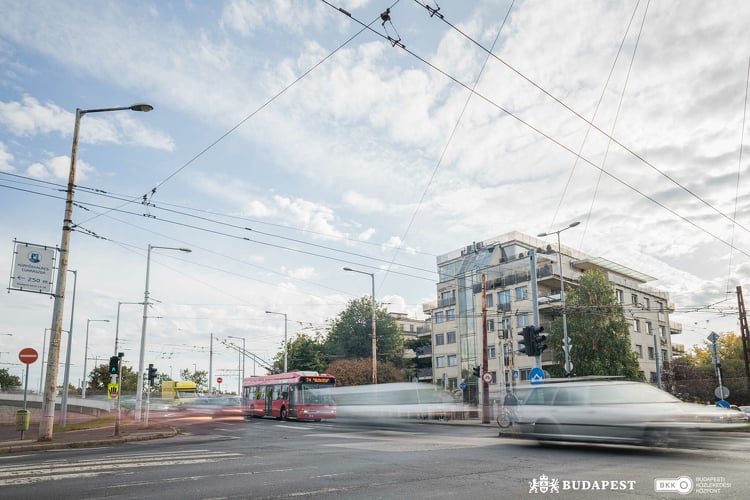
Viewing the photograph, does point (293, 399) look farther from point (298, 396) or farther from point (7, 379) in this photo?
point (7, 379)

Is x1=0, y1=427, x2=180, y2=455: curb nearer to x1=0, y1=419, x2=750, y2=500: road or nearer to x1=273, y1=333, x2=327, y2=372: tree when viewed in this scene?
x1=0, y1=419, x2=750, y2=500: road

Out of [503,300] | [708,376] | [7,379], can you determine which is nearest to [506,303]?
[503,300]

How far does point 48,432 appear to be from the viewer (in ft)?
54.0

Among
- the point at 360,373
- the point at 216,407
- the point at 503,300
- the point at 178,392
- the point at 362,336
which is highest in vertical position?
the point at 503,300

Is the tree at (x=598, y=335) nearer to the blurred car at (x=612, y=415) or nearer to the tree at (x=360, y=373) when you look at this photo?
the tree at (x=360, y=373)

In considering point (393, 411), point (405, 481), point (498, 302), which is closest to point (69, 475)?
point (405, 481)

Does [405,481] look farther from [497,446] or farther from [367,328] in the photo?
[367,328]

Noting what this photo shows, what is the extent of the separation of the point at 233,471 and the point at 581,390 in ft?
24.5

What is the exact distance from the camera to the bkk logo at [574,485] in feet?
23.6

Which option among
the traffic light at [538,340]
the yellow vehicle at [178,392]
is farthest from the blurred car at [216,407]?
the traffic light at [538,340]

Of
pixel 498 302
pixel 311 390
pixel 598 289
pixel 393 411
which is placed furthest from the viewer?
pixel 498 302

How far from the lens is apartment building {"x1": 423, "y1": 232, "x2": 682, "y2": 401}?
2131 inches

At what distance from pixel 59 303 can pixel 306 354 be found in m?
54.9

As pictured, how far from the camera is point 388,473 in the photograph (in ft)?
28.7
